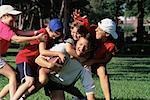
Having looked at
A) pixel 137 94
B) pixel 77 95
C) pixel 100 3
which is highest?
pixel 77 95

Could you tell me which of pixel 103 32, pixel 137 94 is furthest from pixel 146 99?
pixel 103 32

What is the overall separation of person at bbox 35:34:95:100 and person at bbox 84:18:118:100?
2.94ft

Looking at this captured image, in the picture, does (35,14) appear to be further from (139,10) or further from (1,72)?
(1,72)

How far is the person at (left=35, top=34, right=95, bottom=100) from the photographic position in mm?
7004

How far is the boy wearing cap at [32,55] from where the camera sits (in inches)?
297

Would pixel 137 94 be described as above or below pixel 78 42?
below

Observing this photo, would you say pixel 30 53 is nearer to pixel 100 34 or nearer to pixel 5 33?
pixel 5 33

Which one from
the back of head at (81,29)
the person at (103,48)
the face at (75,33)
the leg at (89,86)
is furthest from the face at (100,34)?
the leg at (89,86)

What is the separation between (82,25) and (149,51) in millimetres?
41085

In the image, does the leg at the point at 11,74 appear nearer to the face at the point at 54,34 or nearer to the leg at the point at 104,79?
the face at the point at 54,34

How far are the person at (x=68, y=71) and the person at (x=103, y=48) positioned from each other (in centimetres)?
90

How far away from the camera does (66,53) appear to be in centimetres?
738

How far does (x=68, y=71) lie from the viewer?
293 inches

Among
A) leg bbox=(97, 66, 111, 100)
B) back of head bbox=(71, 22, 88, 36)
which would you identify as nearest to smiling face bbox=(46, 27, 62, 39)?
back of head bbox=(71, 22, 88, 36)
